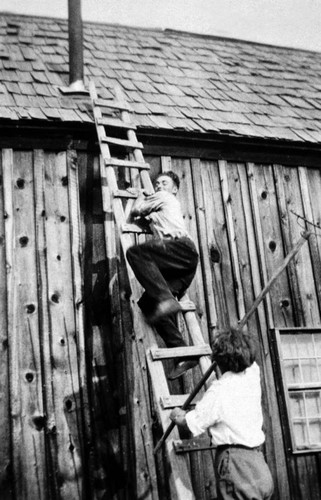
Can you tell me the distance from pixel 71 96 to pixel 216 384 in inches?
163

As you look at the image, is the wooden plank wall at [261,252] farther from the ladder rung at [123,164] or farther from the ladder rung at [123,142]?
the ladder rung at [123,164]

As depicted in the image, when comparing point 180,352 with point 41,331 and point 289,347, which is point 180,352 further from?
point 289,347

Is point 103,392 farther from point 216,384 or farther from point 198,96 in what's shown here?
point 198,96

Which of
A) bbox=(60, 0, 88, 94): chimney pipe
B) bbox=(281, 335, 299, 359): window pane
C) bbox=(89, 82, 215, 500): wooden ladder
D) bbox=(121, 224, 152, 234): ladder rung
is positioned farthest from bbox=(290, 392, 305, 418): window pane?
bbox=(60, 0, 88, 94): chimney pipe

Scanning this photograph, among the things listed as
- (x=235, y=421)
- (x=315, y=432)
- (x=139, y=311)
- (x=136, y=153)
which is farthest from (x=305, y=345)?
(x=235, y=421)

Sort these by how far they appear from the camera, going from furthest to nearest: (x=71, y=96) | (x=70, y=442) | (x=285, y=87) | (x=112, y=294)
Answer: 1. (x=285, y=87)
2. (x=71, y=96)
3. (x=112, y=294)
4. (x=70, y=442)

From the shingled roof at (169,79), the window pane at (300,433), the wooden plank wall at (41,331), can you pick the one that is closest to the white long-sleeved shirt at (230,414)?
the wooden plank wall at (41,331)

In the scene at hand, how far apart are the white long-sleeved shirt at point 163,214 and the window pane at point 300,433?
2573 millimetres

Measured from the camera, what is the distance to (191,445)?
3838 millimetres

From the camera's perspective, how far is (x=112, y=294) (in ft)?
18.7

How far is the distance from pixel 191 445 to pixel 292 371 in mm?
2565

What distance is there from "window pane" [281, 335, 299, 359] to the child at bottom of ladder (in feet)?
8.33

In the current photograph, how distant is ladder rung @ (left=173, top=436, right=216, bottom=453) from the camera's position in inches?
150

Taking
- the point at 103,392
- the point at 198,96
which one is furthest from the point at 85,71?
the point at 103,392
